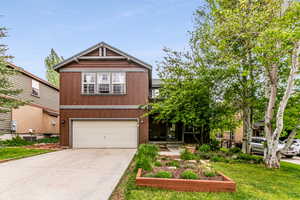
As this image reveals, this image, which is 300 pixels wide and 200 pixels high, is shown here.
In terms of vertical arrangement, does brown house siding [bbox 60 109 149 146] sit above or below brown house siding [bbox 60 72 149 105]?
below

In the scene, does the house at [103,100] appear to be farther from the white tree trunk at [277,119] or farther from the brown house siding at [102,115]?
the white tree trunk at [277,119]

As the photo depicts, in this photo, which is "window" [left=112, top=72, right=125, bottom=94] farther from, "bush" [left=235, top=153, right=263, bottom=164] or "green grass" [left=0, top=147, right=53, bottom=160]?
"bush" [left=235, top=153, right=263, bottom=164]

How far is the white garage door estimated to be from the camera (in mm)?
13453

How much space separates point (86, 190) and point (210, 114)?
8.37 meters

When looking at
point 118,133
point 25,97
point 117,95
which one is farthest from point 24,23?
point 118,133

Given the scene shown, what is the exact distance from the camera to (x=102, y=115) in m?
13.4

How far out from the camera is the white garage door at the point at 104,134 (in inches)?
530

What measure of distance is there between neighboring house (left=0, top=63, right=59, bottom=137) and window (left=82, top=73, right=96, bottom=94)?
4014 millimetres

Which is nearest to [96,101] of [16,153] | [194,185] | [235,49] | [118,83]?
[118,83]

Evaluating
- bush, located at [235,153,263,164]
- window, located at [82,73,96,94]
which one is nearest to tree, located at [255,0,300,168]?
bush, located at [235,153,263,164]

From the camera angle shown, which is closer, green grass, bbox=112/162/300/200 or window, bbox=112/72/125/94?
green grass, bbox=112/162/300/200

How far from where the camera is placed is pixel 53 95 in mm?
21250

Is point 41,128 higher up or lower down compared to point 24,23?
lower down

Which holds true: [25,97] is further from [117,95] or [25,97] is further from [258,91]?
[258,91]
